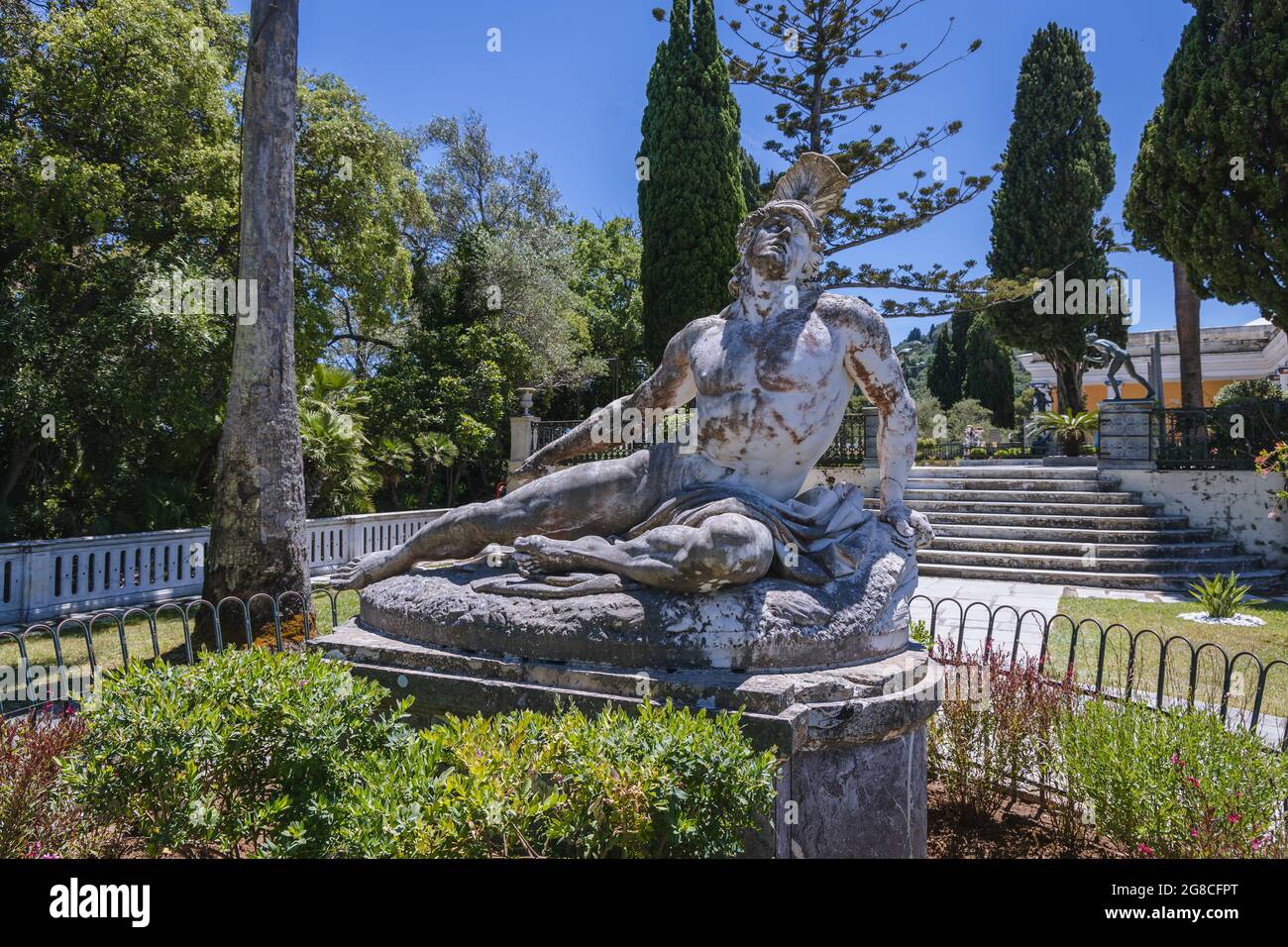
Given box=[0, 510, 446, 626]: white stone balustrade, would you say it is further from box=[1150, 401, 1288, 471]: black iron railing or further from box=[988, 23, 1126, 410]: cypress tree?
box=[988, 23, 1126, 410]: cypress tree

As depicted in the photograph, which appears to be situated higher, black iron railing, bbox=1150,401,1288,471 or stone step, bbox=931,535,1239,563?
black iron railing, bbox=1150,401,1288,471

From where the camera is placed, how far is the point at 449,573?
3.29 m

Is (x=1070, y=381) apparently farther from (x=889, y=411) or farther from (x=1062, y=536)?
(x=889, y=411)

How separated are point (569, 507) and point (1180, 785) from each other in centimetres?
238

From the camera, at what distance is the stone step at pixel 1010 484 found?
1266 cm

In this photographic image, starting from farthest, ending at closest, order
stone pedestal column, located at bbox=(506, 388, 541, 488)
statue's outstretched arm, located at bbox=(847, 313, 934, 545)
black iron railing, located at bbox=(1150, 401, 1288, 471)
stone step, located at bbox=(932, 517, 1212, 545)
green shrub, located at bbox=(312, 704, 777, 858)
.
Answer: stone pedestal column, located at bbox=(506, 388, 541, 488) → black iron railing, located at bbox=(1150, 401, 1288, 471) → stone step, located at bbox=(932, 517, 1212, 545) → statue's outstretched arm, located at bbox=(847, 313, 934, 545) → green shrub, located at bbox=(312, 704, 777, 858)

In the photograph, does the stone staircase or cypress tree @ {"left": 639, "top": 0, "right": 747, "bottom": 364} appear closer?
the stone staircase

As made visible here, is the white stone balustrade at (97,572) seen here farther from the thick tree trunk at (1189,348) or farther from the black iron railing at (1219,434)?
the thick tree trunk at (1189,348)

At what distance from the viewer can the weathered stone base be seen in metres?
2.40

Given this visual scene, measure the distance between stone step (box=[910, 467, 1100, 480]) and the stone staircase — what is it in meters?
0.02

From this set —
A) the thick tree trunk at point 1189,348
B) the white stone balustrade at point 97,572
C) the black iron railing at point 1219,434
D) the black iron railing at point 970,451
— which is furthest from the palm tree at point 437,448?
the thick tree trunk at point 1189,348

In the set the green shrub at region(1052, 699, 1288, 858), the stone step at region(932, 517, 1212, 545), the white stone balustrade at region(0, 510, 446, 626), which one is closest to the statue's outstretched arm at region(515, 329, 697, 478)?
the green shrub at region(1052, 699, 1288, 858)

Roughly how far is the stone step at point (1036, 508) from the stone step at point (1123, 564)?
1309 millimetres
